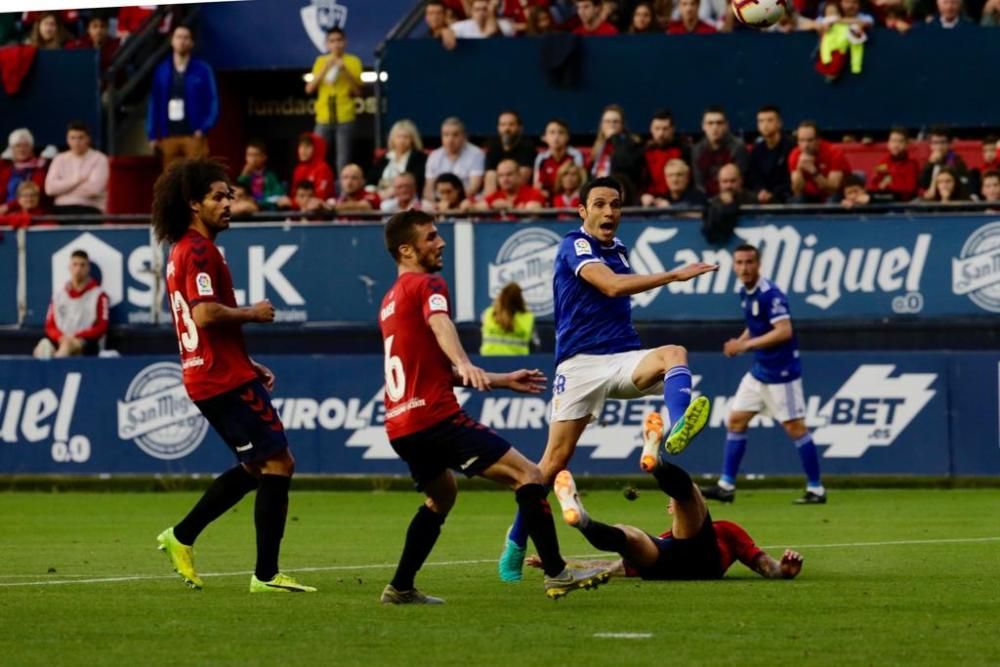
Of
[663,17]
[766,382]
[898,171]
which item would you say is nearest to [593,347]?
[766,382]

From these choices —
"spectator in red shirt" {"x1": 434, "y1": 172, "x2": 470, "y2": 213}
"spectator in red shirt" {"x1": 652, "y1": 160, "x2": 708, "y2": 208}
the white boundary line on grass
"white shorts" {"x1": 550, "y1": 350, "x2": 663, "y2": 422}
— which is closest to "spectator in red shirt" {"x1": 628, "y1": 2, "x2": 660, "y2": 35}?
"spectator in red shirt" {"x1": 652, "y1": 160, "x2": 708, "y2": 208}

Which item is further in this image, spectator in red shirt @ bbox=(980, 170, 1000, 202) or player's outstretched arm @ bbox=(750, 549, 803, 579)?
spectator in red shirt @ bbox=(980, 170, 1000, 202)

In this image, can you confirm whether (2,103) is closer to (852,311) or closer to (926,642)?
(852,311)

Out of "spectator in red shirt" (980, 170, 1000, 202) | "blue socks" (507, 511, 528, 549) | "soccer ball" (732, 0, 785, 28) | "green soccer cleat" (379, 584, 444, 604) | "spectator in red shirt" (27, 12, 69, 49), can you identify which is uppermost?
"spectator in red shirt" (27, 12, 69, 49)

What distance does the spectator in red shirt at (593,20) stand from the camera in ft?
82.1

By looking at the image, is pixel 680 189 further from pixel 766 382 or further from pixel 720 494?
pixel 720 494

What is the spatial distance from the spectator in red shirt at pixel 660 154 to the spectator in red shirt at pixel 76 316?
20.9ft

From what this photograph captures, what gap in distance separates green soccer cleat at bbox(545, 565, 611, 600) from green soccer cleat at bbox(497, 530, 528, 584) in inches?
40.2

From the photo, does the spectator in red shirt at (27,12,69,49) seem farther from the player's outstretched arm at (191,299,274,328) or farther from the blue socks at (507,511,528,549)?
the blue socks at (507,511,528,549)

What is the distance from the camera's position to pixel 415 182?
2314 centimetres

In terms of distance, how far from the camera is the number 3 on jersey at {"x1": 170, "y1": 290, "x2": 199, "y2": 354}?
436 inches

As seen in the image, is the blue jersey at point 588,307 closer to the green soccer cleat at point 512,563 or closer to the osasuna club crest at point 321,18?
the green soccer cleat at point 512,563

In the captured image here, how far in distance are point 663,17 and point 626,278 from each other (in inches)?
563

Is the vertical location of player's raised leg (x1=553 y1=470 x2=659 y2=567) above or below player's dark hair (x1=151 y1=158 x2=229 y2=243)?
below
